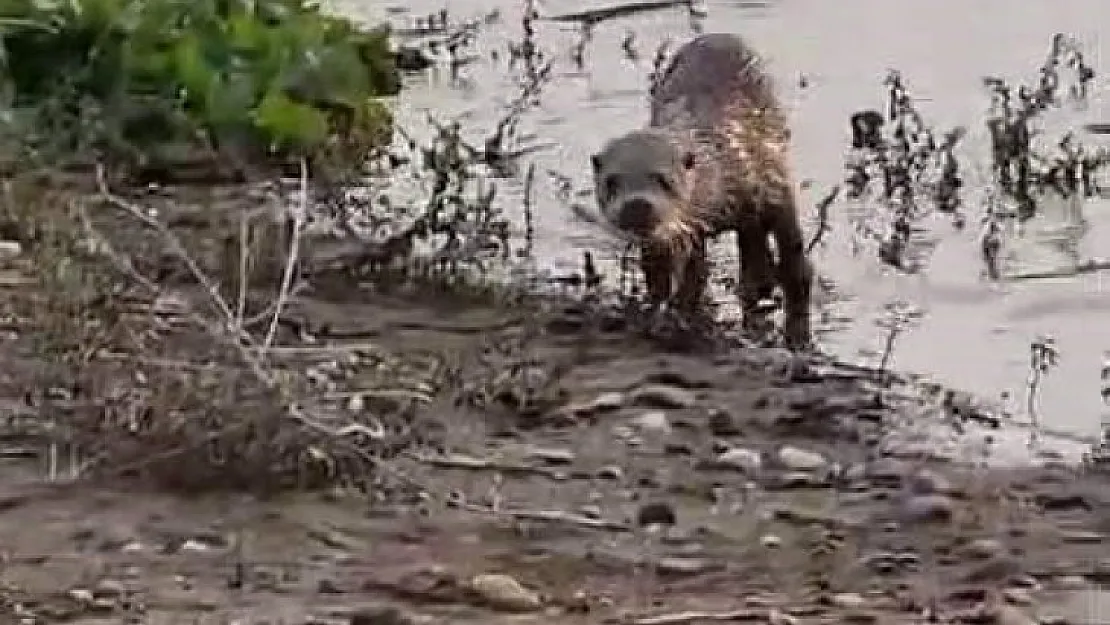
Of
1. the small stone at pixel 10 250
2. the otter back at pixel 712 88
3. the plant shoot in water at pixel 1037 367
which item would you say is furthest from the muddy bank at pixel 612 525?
the otter back at pixel 712 88

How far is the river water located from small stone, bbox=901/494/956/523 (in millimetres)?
939

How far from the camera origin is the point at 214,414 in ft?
19.6

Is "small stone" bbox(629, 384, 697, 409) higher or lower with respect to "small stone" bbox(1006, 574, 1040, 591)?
higher

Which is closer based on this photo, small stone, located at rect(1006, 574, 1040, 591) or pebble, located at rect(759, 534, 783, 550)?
small stone, located at rect(1006, 574, 1040, 591)

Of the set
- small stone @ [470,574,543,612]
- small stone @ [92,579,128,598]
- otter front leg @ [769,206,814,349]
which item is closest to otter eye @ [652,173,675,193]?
otter front leg @ [769,206,814,349]

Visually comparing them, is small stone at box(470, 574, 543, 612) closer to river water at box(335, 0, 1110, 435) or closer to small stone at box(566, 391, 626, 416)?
small stone at box(566, 391, 626, 416)

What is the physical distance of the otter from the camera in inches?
302

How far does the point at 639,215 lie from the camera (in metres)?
7.56

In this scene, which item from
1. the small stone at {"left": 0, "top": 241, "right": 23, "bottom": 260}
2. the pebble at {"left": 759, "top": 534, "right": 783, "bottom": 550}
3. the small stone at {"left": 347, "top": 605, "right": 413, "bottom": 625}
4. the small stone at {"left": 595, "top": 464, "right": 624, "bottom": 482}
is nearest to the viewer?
the small stone at {"left": 347, "top": 605, "right": 413, "bottom": 625}

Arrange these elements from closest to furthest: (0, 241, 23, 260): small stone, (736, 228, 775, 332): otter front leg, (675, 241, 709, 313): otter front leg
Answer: (675, 241, 709, 313): otter front leg
(0, 241, 23, 260): small stone
(736, 228, 775, 332): otter front leg

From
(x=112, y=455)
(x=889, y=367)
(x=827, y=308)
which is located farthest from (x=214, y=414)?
(x=827, y=308)

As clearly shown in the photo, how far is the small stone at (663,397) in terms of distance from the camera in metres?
6.87

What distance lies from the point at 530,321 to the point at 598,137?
81.9 inches

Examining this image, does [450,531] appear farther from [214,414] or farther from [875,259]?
[875,259]
